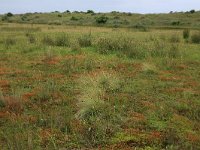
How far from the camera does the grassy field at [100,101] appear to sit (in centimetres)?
888

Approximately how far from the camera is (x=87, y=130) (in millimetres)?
9203

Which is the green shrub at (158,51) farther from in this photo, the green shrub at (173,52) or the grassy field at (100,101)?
the green shrub at (173,52)

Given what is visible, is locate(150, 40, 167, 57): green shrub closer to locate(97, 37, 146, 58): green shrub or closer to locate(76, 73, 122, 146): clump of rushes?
locate(97, 37, 146, 58): green shrub

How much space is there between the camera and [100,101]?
10508 millimetres

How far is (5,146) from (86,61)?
1025 centimetres

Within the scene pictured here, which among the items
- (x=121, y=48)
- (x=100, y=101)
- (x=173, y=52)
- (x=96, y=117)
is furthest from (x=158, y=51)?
(x=96, y=117)

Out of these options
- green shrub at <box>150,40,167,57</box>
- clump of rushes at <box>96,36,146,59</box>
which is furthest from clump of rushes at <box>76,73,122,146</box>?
green shrub at <box>150,40,167,57</box>

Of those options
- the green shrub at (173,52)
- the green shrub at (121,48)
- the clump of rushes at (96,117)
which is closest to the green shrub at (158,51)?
the green shrub at (173,52)

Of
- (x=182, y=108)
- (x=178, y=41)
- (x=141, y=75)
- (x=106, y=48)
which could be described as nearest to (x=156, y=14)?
(x=178, y=41)

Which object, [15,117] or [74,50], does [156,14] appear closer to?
[74,50]

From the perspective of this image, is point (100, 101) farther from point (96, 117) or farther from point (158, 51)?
point (158, 51)

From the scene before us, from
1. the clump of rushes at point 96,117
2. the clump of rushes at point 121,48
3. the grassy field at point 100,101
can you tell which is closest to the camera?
the grassy field at point 100,101

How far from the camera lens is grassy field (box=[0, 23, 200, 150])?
8883 millimetres

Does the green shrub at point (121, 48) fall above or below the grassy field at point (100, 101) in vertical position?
above
